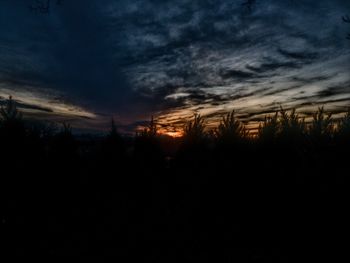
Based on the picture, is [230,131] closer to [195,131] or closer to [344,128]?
[195,131]

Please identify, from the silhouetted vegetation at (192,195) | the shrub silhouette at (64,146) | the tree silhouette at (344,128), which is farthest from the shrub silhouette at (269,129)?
the shrub silhouette at (64,146)

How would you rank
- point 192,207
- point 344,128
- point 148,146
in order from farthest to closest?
point 148,146 < point 344,128 < point 192,207

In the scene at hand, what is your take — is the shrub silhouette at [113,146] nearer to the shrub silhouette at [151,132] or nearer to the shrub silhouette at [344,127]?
the shrub silhouette at [151,132]

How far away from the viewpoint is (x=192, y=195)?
13312mm

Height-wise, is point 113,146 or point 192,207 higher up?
point 113,146

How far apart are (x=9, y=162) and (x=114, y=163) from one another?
6863mm

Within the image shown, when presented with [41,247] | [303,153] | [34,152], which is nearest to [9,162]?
[34,152]

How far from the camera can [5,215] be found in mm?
10578

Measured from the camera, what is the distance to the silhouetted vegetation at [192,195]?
9.94m

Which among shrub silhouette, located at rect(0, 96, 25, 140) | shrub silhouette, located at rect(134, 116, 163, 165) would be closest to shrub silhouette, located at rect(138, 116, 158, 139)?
shrub silhouette, located at rect(134, 116, 163, 165)

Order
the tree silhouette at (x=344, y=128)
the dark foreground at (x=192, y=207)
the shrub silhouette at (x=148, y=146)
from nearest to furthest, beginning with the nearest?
the dark foreground at (x=192, y=207) < the tree silhouette at (x=344, y=128) < the shrub silhouette at (x=148, y=146)

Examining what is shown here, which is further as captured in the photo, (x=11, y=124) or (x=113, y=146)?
(x=113, y=146)

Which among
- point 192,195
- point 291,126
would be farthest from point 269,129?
point 192,195

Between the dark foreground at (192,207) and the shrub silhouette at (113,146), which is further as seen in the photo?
the shrub silhouette at (113,146)
